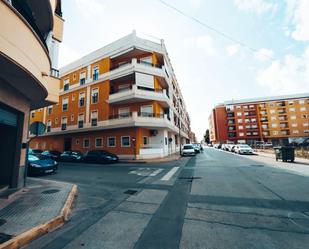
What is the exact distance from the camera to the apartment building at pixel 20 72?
4.14 m

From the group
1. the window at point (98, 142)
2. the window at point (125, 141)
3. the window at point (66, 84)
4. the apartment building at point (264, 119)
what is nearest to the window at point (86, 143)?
the window at point (98, 142)

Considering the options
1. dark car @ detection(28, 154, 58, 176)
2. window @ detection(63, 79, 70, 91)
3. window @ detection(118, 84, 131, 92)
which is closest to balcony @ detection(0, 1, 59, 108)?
dark car @ detection(28, 154, 58, 176)

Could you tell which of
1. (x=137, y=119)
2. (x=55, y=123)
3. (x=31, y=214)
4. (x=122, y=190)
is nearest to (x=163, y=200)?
(x=122, y=190)

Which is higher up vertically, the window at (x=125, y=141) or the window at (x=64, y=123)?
the window at (x=64, y=123)

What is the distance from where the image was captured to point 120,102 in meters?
21.6

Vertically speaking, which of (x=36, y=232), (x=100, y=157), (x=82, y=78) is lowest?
(x=36, y=232)

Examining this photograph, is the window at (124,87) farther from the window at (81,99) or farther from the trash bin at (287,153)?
the trash bin at (287,153)

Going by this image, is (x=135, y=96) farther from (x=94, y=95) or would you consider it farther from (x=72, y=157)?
(x=72, y=157)

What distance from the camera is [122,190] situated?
7.23 metres

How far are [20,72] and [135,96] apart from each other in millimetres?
14762

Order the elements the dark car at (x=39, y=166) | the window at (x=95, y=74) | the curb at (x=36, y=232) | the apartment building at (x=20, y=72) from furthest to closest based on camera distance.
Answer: the window at (x=95, y=74), the dark car at (x=39, y=166), the apartment building at (x=20, y=72), the curb at (x=36, y=232)

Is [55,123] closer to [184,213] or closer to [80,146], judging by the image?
[80,146]

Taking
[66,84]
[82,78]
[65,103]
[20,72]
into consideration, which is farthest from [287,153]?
[66,84]

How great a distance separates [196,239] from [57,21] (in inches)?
468
